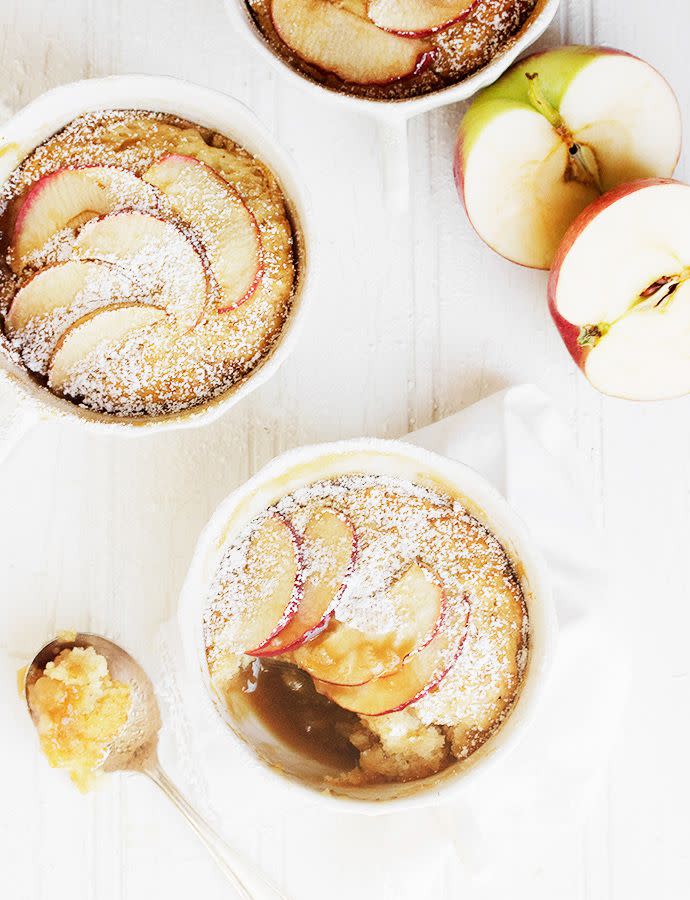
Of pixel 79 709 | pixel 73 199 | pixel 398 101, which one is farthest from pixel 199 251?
pixel 79 709

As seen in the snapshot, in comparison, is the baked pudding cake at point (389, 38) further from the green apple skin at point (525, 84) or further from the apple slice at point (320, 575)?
the apple slice at point (320, 575)

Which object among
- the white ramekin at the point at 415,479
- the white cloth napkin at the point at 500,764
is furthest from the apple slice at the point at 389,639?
the white cloth napkin at the point at 500,764

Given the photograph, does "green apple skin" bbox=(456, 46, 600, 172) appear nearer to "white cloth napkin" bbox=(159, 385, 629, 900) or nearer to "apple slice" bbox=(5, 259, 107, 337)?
"white cloth napkin" bbox=(159, 385, 629, 900)

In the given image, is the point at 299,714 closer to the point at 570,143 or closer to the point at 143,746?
the point at 143,746

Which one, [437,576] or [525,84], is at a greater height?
[525,84]

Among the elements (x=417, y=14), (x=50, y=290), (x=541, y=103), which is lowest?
(x=50, y=290)

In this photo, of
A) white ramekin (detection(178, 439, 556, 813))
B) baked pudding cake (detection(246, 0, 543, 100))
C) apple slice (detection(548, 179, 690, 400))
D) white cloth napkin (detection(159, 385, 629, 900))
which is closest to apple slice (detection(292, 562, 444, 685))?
white ramekin (detection(178, 439, 556, 813))

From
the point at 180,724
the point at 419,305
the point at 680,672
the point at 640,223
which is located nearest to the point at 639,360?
the point at 640,223

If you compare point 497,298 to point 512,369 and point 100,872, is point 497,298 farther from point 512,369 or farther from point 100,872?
point 100,872
